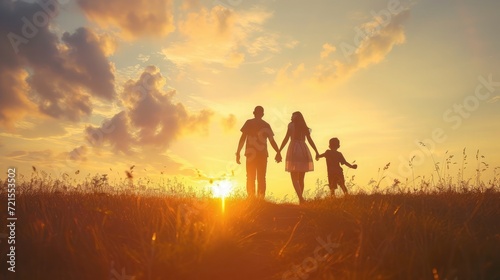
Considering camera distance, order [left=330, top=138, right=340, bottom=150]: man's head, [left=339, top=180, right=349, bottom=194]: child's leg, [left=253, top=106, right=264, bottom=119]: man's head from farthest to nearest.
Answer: [left=330, top=138, right=340, bottom=150]: man's head < [left=253, top=106, right=264, bottom=119]: man's head < [left=339, top=180, right=349, bottom=194]: child's leg

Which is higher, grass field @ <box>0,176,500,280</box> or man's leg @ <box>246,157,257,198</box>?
man's leg @ <box>246,157,257,198</box>

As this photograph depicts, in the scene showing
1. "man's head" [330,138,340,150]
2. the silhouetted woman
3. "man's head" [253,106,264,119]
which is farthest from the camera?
"man's head" [330,138,340,150]

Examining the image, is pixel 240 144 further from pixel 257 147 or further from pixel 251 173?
pixel 251 173

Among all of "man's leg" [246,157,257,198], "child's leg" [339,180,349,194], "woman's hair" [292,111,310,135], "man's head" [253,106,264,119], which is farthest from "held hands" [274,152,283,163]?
"child's leg" [339,180,349,194]

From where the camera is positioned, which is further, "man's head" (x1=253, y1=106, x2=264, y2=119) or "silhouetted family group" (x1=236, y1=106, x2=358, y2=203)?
"man's head" (x1=253, y1=106, x2=264, y2=119)

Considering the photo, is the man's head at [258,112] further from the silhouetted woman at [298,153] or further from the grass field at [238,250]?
the grass field at [238,250]

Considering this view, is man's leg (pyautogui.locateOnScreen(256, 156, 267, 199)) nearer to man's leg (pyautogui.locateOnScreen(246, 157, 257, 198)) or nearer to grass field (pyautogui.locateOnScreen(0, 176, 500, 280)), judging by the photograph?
man's leg (pyautogui.locateOnScreen(246, 157, 257, 198))

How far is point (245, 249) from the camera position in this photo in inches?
211

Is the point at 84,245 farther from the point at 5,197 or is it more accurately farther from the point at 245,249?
the point at 5,197

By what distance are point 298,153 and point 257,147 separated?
1183 mm

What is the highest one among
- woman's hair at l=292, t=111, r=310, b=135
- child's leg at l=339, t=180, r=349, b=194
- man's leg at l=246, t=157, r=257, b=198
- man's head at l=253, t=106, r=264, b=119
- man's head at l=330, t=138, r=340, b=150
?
man's head at l=253, t=106, r=264, b=119

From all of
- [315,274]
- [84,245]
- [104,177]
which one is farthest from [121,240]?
[104,177]

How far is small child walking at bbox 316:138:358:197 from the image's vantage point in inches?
503

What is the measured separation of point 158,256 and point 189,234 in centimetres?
65
